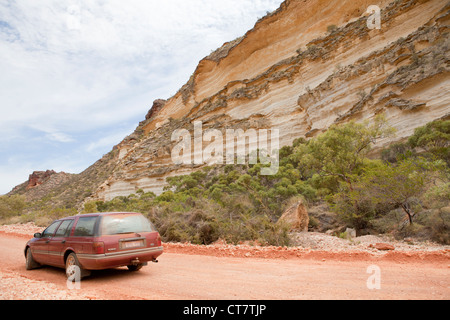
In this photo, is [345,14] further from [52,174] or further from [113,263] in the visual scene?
[52,174]

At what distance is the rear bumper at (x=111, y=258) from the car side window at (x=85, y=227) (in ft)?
1.39

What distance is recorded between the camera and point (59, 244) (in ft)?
19.6

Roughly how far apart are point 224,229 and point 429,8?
2763cm

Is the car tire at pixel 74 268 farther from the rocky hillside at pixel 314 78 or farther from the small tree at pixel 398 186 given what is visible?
the rocky hillside at pixel 314 78

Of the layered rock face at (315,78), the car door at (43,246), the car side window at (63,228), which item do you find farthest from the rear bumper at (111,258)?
the layered rock face at (315,78)

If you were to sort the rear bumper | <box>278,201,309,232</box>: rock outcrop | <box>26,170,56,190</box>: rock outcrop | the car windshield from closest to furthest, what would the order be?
the rear bumper → the car windshield → <box>278,201,309,232</box>: rock outcrop → <box>26,170,56,190</box>: rock outcrop

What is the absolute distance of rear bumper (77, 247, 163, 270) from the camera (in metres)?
5.04

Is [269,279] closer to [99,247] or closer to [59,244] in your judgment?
[99,247]

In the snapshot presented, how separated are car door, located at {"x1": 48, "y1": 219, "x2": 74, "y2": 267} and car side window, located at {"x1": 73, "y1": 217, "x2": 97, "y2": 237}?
350 millimetres

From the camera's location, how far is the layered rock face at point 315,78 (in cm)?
1980

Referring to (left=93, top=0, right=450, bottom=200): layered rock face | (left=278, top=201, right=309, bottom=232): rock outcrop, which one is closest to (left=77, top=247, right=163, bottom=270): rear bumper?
(left=278, top=201, right=309, bottom=232): rock outcrop

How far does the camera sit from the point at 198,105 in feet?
153

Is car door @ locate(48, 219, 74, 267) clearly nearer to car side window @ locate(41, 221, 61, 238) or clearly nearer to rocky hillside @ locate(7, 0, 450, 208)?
car side window @ locate(41, 221, 61, 238)
